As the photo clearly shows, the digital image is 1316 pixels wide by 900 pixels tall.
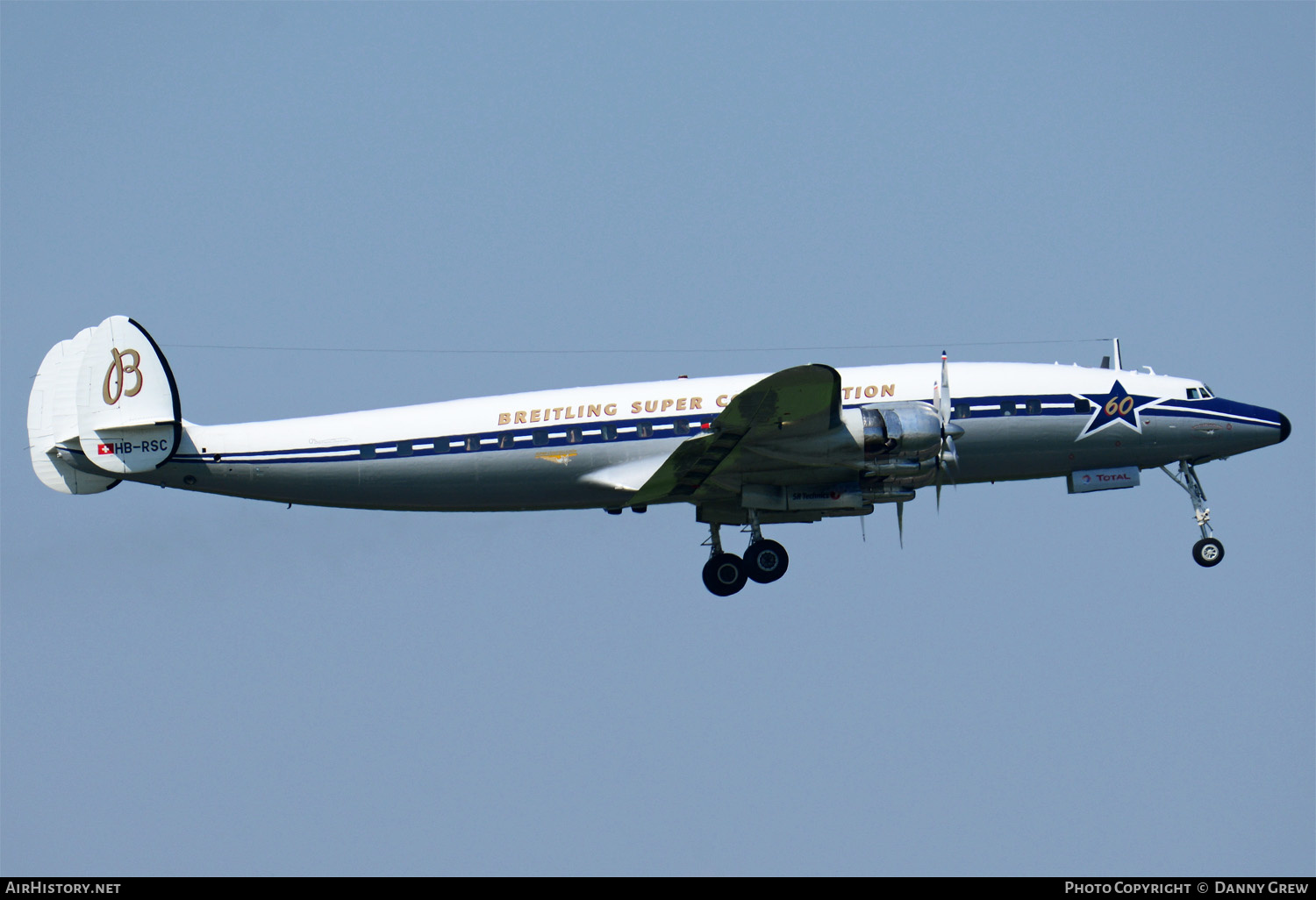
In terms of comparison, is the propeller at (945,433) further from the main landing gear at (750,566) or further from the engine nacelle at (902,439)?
the main landing gear at (750,566)

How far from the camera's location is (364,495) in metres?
32.3

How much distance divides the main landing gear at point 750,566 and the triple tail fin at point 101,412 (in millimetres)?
11900

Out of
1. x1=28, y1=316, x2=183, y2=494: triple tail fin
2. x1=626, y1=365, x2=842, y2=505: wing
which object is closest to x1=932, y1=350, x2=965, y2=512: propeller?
x1=626, y1=365, x2=842, y2=505: wing

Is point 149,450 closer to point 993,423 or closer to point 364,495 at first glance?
point 364,495

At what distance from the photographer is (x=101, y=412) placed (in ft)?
106

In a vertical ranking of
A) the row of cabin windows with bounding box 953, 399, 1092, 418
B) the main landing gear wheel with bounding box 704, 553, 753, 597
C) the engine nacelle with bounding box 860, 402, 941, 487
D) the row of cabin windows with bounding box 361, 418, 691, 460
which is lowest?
the main landing gear wheel with bounding box 704, 553, 753, 597

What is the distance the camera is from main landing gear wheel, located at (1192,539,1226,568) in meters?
35.1

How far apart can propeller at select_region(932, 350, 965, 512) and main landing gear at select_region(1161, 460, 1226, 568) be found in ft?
21.2

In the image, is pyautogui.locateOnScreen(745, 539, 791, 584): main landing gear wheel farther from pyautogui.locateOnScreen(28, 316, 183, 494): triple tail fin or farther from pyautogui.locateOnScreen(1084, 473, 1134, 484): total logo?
pyautogui.locateOnScreen(28, 316, 183, 494): triple tail fin
